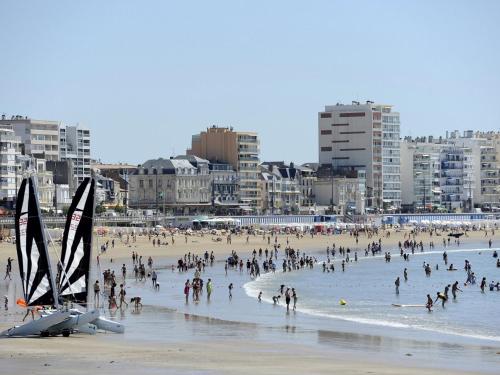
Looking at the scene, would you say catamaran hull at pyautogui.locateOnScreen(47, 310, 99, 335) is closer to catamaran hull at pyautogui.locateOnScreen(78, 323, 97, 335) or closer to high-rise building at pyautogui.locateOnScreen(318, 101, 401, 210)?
catamaran hull at pyautogui.locateOnScreen(78, 323, 97, 335)

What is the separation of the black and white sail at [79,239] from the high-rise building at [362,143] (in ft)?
509

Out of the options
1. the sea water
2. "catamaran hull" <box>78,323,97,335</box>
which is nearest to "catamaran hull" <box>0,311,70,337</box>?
"catamaran hull" <box>78,323,97,335</box>

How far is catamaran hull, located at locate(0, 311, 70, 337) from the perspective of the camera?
35.8 m

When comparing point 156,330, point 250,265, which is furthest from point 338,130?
point 156,330

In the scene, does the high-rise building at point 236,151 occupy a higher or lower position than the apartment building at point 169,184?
higher

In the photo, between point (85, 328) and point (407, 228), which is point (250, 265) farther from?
point (407, 228)

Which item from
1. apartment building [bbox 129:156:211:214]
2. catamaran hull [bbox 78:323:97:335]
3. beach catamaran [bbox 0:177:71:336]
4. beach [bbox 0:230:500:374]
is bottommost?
beach [bbox 0:230:500:374]

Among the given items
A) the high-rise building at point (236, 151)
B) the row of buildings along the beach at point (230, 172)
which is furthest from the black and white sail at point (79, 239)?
the high-rise building at point (236, 151)

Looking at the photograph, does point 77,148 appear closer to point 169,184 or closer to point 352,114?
point 169,184

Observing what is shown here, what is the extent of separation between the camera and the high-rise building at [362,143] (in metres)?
193

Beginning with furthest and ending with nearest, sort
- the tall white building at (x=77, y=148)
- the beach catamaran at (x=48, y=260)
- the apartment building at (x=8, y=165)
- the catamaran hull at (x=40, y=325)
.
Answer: the tall white building at (x=77, y=148) < the apartment building at (x=8, y=165) < the beach catamaran at (x=48, y=260) < the catamaran hull at (x=40, y=325)

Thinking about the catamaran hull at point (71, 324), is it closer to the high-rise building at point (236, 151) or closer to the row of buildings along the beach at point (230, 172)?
the row of buildings along the beach at point (230, 172)

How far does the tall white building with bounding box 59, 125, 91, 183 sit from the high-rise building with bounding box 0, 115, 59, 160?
2124 mm

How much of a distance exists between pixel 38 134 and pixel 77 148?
835 cm
